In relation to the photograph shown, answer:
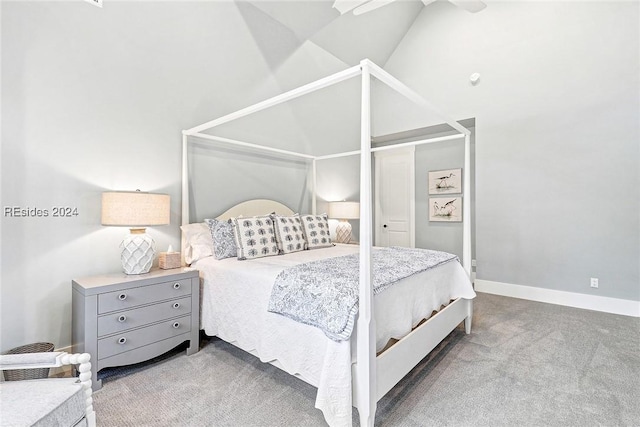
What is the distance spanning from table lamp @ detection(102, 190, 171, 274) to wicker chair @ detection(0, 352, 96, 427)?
103 cm

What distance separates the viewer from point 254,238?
8.91ft

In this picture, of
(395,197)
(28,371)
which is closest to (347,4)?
(395,197)

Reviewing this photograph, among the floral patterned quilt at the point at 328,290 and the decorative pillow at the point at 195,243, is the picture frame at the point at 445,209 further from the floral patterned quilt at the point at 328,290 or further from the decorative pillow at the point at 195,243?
the decorative pillow at the point at 195,243

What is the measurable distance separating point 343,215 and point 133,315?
9.48ft

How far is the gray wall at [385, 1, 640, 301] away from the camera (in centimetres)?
338

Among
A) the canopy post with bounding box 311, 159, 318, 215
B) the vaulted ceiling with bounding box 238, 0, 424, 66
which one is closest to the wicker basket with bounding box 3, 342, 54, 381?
the canopy post with bounding box 311, 159, 318, 215

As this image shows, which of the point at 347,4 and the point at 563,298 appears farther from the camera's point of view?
the point at 563,298

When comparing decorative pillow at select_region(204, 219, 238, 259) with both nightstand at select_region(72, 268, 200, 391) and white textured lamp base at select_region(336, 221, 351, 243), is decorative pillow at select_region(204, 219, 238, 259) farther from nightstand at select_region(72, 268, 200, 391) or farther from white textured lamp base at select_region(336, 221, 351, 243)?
white textured lamp base at select_region(336, 221, 351, 243)

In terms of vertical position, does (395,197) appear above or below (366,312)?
above

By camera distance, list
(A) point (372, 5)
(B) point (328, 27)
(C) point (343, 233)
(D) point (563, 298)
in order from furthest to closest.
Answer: (C) point (343, 233), (B) point (328, 27), (D) point (563, 298), (A) point (372, 5)

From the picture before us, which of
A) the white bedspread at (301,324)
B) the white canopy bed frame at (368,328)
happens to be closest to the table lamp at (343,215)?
the white bedspread at (301,324)

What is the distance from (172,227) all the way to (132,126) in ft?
3.06

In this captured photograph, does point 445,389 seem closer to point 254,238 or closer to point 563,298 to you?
point 254,238

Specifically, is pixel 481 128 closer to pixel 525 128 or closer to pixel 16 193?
pixel 525 128
